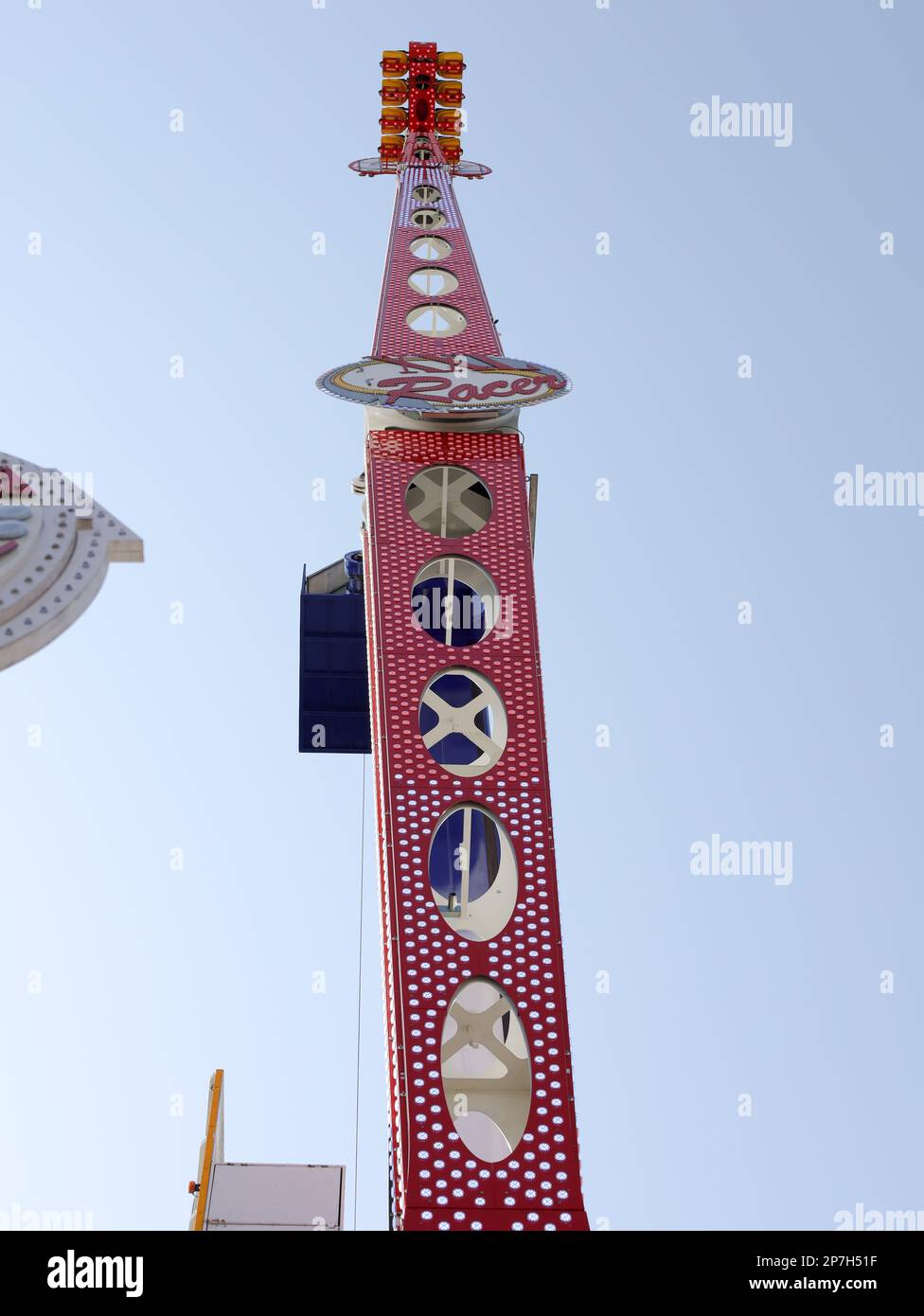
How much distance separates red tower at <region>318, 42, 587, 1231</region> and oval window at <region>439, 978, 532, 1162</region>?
3 centimetres

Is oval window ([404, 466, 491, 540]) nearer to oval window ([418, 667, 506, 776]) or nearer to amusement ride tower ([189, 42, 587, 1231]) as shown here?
amusement ride tower ([189, 42, 587, 1231])

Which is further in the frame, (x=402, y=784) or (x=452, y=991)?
(x=402, y=784)

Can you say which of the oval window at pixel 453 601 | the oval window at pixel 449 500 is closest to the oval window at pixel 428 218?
the oval window at pixel 449 500

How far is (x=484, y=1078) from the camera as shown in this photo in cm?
2411

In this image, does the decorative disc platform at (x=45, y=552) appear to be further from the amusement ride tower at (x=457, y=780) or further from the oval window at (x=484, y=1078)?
the oval window at (x=484, y=1078)

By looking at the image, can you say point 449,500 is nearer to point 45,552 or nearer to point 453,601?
point 453,601

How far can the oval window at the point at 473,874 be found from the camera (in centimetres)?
2514

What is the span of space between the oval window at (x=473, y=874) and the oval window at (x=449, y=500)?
463 cm

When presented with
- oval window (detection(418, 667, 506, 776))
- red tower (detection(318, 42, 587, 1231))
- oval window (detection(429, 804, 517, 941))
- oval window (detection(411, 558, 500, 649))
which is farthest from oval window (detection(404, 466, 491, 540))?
oval window (detection(429, 804, 517, 941))

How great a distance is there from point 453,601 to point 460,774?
3.21 meters
